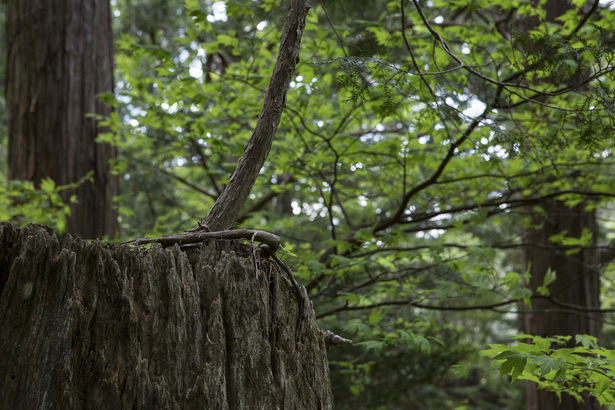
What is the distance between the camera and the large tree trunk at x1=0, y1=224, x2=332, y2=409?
1358mm

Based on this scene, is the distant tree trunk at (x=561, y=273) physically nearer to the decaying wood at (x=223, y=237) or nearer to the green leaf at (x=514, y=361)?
the green leaf at (x=514, y=361)

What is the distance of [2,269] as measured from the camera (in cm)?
143

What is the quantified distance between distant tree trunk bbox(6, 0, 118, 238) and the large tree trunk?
3.73 meters

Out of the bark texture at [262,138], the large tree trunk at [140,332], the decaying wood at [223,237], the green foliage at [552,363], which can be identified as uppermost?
the bark texture at [262,138]

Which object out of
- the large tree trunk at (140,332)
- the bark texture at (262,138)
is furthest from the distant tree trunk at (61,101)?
the large tree trunk at (140,332)

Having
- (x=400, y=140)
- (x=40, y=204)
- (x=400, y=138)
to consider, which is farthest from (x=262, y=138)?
(x=40, y=204)

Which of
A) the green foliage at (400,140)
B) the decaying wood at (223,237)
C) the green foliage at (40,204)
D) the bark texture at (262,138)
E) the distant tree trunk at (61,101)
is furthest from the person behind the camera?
the distant tree trunk at (61,101)

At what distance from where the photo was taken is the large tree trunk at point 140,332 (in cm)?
136

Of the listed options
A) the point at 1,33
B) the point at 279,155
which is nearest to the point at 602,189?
the point at 279,155

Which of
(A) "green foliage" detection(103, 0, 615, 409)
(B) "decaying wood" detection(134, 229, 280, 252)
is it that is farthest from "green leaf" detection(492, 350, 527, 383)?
(B) "decaying wood" detection(134, 229, 280, 252)

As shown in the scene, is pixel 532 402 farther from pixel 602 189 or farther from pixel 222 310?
pixel 222 310

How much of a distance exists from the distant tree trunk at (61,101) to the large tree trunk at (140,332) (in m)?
3.73

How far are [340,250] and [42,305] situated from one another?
2546 mm

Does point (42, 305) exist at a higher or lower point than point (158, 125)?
lower
